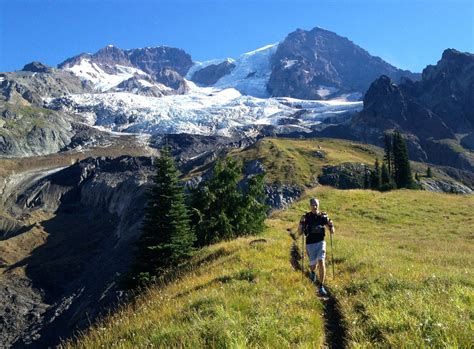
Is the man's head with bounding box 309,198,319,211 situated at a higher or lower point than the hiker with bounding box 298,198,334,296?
higher

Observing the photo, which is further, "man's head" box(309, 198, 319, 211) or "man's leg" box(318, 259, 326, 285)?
"man's head" box(309, 198, 319, 211)

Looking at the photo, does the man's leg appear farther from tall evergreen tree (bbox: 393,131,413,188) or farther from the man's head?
tall evergreen tree (bbox: 393,131,413,188)

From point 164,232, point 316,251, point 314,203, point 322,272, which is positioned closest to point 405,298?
point 322,272

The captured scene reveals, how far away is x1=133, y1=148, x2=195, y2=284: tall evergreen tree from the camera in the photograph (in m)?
29.8

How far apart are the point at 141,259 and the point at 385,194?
51.4 m

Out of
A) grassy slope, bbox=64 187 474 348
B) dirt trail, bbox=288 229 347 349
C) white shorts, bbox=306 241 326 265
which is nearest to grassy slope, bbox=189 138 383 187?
grassy slope, bbox=64 187 474 348

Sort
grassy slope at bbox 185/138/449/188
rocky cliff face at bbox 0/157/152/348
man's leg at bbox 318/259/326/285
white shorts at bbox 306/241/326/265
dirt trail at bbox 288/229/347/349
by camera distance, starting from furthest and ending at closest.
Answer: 1. grassy slope at bbox 185/138/449/188
2. rocky cliff face at bbox 0/157/152/348
3. white shorts at bbox 306/241/326/265
4. man's leg at bbox 318/259/326/285
5. dirt trail at bbox 288/229/347/349

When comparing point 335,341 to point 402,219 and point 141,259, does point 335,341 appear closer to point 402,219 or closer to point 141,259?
point 141,259

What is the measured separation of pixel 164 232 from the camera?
102 ft

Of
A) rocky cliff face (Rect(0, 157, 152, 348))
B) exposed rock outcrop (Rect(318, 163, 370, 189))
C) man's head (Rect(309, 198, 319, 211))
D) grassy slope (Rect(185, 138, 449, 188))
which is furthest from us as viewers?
exposed rock outcrop (Rect(318, 163, 370, 189))

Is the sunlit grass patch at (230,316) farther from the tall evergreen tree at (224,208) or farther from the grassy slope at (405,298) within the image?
the tall evergreen tree at (224,208)

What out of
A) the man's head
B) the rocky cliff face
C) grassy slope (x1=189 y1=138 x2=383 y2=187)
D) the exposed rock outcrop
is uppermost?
the man's head

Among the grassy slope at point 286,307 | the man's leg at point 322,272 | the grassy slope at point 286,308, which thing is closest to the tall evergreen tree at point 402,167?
the grassy slope at point 286,307

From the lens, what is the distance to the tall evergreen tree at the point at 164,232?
29.8m
